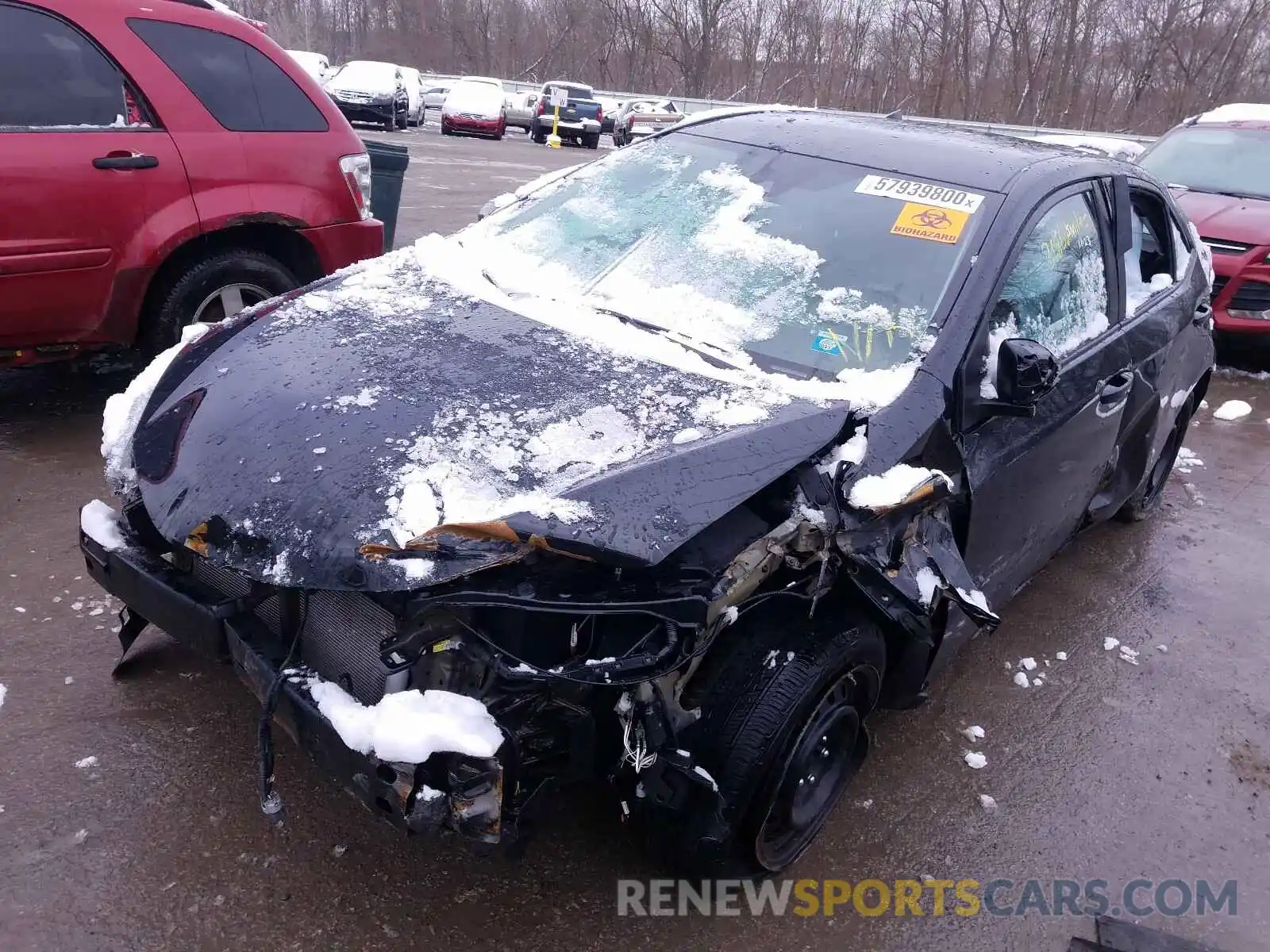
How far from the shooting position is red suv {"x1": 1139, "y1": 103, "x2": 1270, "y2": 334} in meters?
7.38

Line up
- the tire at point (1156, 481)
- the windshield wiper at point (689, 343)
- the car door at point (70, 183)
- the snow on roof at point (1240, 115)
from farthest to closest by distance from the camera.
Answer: the snow on roof at point (1240, 115)
the tire at point (1156, 481)
the car door at point (70, 183)
the windshield wiper at point (689, 343)

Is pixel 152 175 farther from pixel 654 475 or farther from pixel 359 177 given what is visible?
pixel 654 475

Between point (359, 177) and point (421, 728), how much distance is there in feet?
13.4

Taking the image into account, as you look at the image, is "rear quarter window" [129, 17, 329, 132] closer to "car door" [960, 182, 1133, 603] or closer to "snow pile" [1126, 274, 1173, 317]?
"car door" [960, 182, 1133, 603]

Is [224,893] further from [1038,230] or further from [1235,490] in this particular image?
[1235,490]

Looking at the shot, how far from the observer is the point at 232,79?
187 inches

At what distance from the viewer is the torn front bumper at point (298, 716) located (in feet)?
6.21

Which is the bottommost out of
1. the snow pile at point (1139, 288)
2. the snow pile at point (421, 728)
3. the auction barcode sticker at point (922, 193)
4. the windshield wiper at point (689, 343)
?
the snow pile at point (421, 728)

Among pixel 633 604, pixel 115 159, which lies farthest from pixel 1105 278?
pixel 115 159

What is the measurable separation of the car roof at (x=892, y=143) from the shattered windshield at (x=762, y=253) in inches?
2.8

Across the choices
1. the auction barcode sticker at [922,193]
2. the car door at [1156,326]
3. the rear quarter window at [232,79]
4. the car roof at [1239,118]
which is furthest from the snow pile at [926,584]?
the car roof at [1239,118]

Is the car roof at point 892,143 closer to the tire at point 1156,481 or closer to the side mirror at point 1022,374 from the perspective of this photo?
the side mirror at point 1022,374

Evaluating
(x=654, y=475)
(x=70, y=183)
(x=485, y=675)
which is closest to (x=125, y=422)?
(x=485, y=675)

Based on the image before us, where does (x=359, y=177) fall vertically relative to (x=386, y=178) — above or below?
above
